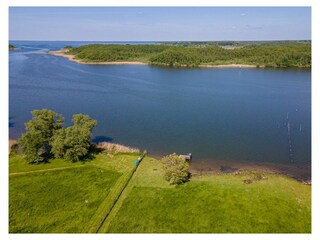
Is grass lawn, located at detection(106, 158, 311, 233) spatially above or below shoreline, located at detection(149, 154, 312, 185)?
Answer: below

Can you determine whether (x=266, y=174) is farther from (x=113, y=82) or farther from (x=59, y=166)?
(x=113, y=82)

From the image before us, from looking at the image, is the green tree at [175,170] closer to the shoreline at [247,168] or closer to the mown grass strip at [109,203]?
the shoreline at [247,168]

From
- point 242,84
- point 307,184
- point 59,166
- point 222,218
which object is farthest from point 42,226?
point 242,84

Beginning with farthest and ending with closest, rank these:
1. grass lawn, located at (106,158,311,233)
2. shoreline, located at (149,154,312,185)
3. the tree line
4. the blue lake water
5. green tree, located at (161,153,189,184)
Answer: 1. the blue lake water
2. the tree line
3. shoreline, located at (149,154,312,185)
4. green tree, located at (161,153,189,184)
5. grass lawn, located at (106,158,311,233)

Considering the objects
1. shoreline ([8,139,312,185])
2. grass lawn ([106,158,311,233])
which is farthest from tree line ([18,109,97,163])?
shoreline ([8,139,312,185])

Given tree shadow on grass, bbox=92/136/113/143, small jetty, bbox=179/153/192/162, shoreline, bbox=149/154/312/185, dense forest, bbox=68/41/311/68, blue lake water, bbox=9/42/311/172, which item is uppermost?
dense forest, bbox=68/41/311/68

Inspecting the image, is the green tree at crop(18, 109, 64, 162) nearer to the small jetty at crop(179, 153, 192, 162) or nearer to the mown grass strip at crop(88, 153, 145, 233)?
the mown grass strip at crop(88, 153, 145, 233)

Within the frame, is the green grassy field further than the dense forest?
No
